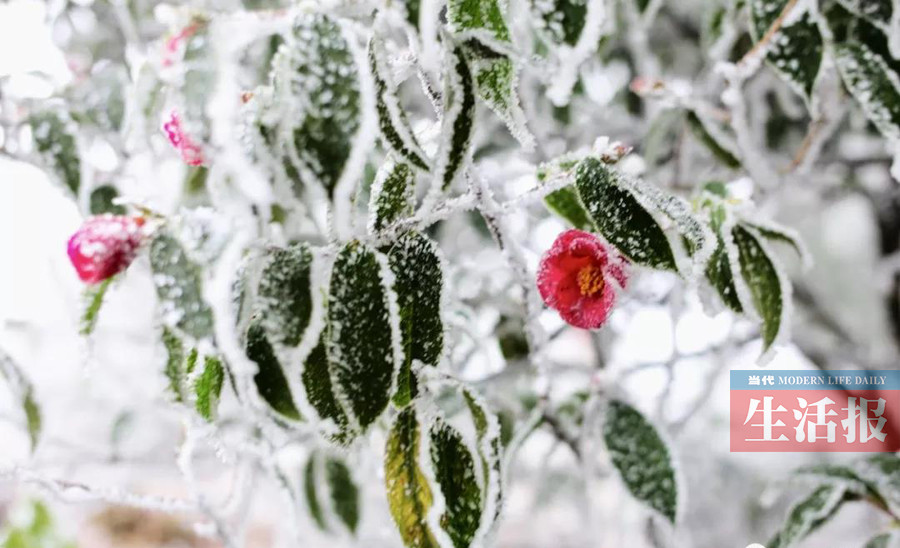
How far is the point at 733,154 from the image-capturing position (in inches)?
27.6

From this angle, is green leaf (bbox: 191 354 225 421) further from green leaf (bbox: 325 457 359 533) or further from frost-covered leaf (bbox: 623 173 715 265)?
green leaf (bbox: 325 457 359 533)

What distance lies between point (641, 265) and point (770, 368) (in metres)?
0.44

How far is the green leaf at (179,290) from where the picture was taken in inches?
13.6

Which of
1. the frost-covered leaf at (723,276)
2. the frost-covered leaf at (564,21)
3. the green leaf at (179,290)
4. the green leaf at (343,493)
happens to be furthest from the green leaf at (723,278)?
the green leaf at (343,493)

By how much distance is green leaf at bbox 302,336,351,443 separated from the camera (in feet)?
1.14

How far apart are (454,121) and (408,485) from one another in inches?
7.8

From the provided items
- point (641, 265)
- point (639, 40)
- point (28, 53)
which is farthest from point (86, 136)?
point (639, 40)

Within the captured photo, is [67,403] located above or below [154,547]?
A: above

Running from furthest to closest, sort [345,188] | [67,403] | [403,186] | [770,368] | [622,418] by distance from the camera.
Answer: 1. [67,403]
2. [770,368]
3. [622,418]
4. [403,186]
5. [345,188]

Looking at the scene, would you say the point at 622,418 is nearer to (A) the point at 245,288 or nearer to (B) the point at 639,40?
(A) the point at 245,288

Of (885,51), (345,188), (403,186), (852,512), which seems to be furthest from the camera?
(852,512)

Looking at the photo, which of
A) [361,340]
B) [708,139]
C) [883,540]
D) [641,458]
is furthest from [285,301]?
[883,540]

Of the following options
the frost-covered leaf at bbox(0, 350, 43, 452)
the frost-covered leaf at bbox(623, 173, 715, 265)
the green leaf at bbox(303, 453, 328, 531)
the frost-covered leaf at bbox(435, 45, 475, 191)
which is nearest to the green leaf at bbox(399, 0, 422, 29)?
the frost-covered leaf at bbox(435, 45, 475, 191)

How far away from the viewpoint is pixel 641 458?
60 centimetres
